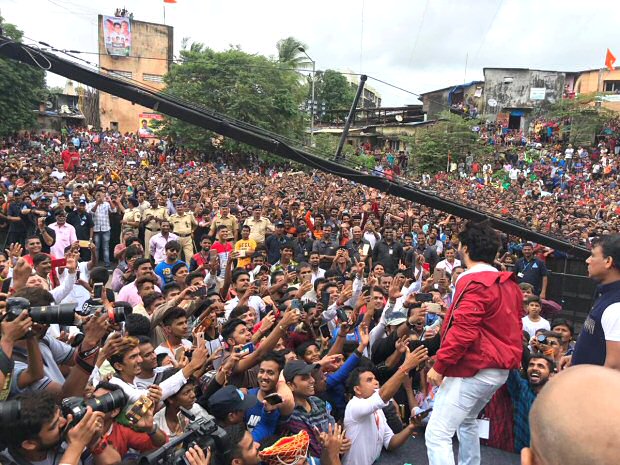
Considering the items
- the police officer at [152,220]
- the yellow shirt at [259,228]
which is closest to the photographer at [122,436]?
the yellow shirt at [259,228]

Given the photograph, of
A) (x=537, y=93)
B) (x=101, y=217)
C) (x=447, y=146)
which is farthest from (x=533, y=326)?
(x=537, y=93)

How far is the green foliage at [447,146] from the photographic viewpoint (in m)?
28.2

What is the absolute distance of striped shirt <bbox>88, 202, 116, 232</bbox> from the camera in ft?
34.5

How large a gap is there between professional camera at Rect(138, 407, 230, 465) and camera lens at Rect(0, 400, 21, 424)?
1.98 ft

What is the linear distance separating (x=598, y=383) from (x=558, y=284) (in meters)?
8.32

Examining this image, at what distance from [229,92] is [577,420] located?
3172cm

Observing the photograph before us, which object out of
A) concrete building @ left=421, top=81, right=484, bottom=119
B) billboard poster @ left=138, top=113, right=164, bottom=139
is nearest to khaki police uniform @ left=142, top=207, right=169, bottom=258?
concrete building @ left=421, top=81, right=484, bottom=119

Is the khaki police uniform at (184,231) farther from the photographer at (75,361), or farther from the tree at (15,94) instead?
the tree at (15,94)

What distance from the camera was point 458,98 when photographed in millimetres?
39906

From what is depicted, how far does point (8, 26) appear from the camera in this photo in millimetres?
31922

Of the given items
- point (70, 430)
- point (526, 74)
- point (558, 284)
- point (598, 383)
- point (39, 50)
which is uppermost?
point (526, 74)

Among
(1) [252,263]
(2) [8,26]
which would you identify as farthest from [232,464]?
(2) [8,26]

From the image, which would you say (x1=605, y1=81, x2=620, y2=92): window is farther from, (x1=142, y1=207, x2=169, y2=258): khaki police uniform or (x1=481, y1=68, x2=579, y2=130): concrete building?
(x1=142, y1=207, x2=169, y2=258): khaki police uniform

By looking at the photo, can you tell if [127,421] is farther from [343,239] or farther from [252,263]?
[343,239]
